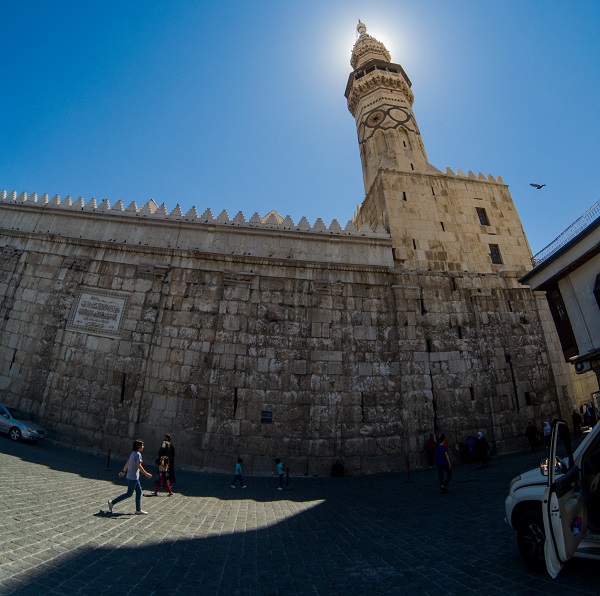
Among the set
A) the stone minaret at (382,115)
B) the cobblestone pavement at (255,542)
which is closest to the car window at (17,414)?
the cobblestone pavement at (255,542)

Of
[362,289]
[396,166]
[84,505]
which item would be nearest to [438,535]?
[84,505]

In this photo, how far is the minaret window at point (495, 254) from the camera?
1795 centimetres

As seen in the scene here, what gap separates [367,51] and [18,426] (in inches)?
1297

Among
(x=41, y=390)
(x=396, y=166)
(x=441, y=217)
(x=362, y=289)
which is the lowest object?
(x=41, y=390)

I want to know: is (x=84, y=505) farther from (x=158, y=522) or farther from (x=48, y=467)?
(x=48, y=467)

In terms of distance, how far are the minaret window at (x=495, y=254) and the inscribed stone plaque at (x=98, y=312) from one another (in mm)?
18829

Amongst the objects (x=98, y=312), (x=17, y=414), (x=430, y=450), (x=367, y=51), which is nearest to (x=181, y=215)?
(x=98, y=312)

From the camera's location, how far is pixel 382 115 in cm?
2269

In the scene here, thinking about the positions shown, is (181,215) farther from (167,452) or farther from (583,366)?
(583,366)

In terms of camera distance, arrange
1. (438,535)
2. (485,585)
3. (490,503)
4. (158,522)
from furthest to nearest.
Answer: (490,503) < (158,522) < (438,535) < (485,585)

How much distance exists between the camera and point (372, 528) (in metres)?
6.44

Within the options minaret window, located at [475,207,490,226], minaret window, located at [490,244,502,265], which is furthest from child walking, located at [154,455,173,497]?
minaret window, located at [475,207,490,226]

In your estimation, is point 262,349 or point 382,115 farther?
point 382,115

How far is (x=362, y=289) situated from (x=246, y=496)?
990 cm
